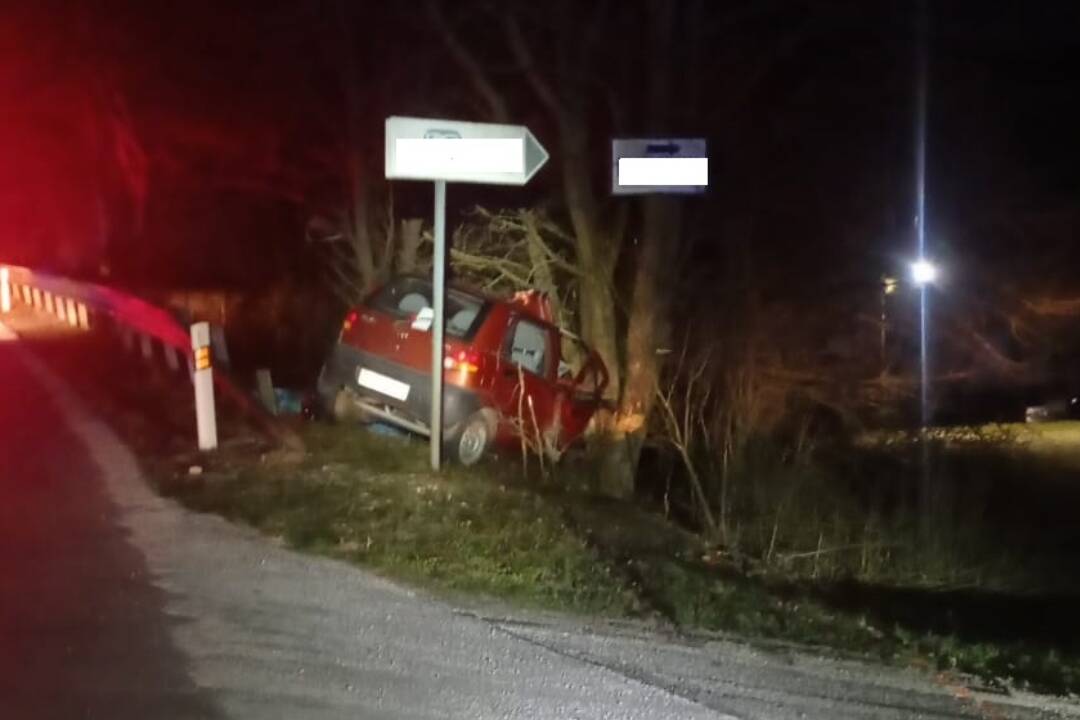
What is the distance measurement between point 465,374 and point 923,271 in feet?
22.8

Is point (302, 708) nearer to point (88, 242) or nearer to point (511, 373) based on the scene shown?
point (511, 373)

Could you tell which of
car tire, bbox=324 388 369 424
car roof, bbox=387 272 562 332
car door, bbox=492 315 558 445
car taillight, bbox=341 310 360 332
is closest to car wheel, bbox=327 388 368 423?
car tire, bbox=324 388 369 424

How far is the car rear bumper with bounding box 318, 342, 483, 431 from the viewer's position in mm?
12977

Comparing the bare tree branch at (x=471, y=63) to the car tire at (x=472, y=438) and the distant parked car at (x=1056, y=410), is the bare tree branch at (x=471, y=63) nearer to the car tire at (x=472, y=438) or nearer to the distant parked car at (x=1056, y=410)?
the car tire at (x=472, y=438)

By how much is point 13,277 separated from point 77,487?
697 inches

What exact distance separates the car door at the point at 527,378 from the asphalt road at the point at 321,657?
5.11m

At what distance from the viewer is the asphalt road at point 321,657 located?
590cm

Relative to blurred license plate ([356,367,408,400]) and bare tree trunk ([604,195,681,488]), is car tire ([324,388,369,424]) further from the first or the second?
bare tree trunk ([604,195,681,488])

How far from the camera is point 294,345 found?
24422 mm

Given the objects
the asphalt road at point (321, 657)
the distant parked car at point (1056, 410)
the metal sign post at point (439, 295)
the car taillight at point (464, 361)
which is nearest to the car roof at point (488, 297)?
the car taillight at point (464, 361)

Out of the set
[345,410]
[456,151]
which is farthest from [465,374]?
[456,151]

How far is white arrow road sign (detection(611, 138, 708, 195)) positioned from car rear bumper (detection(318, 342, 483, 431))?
2.61 m

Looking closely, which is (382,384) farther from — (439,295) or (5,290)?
(5,290)

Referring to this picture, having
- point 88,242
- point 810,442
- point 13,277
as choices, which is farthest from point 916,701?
point 88,242
